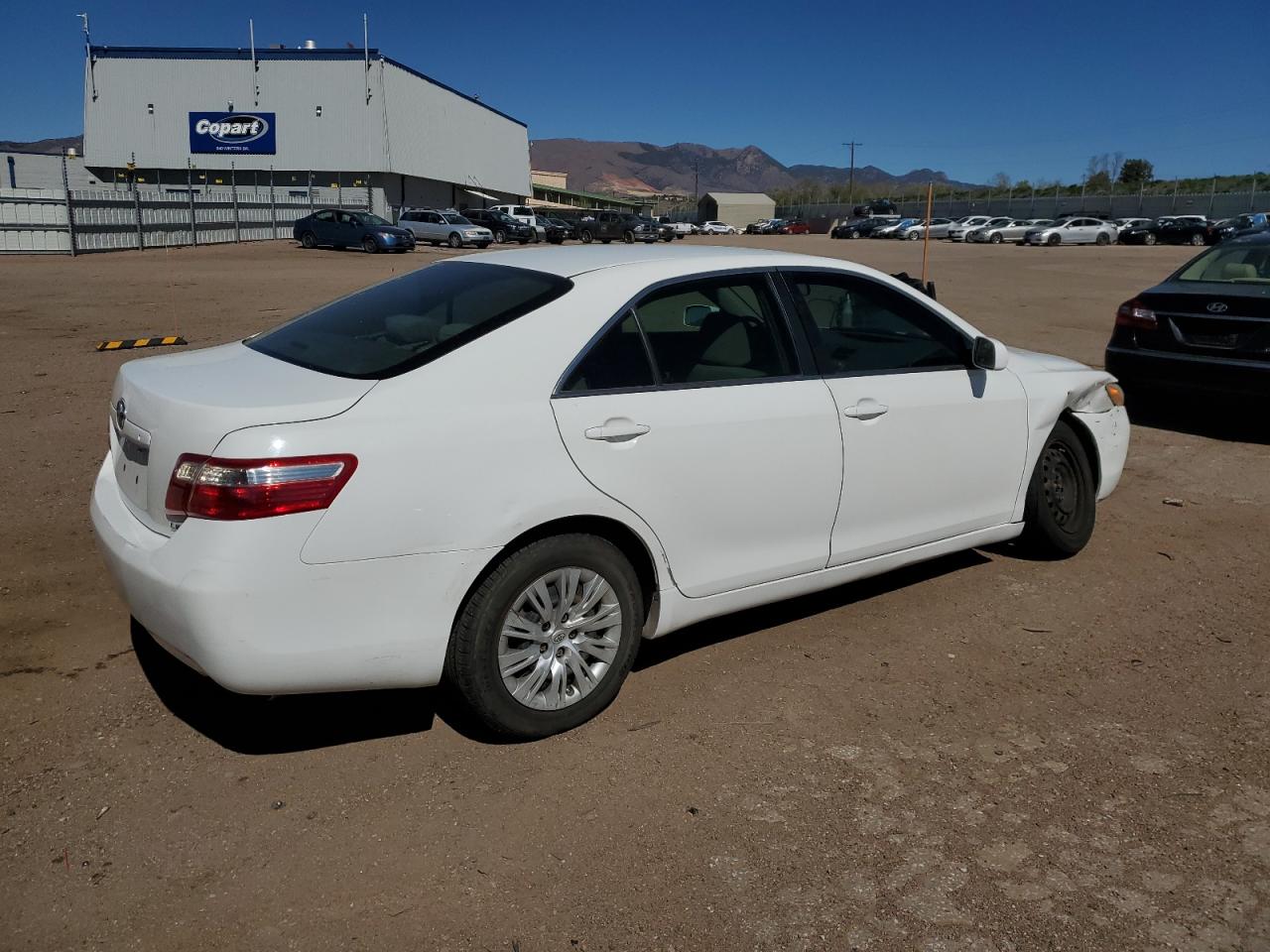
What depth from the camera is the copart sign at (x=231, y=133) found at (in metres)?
55.3

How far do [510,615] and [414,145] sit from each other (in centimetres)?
6179

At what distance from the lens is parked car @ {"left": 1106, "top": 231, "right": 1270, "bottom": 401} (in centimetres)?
794

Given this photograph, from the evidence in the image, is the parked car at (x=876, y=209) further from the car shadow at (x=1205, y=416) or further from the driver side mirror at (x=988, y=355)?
the driver side mirror at (x=988, y=355)

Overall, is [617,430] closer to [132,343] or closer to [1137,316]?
[1137,316]

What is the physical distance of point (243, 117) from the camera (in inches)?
2178

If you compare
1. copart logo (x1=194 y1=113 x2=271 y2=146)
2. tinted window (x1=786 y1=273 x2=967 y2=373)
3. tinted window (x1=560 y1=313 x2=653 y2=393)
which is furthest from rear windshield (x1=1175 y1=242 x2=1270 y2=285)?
copart logo (x1=194 y1=113 x2=271 y2=146)

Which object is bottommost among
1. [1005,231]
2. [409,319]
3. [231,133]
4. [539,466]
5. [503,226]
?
[539,466]

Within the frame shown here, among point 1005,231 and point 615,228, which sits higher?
point 1005,231

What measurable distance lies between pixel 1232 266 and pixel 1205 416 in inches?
56.7

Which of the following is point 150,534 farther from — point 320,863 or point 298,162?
point 298,162

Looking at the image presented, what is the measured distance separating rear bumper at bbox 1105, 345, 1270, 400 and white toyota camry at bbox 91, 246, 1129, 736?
4.17 m

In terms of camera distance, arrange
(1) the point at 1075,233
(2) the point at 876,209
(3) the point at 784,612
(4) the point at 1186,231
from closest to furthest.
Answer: (3) the point at 784,612 < (4) the point at 1186,231 < (1) the point at 1075,233 < (2) the point at 876,209

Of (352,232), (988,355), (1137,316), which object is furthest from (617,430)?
(352,232)

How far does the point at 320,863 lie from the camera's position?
2.93 metres
